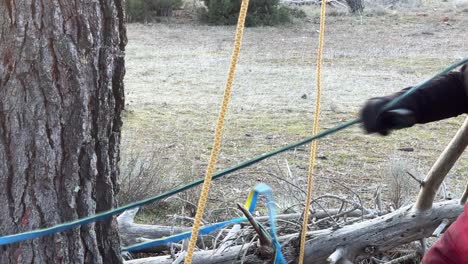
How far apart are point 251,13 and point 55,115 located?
15927 millimetres

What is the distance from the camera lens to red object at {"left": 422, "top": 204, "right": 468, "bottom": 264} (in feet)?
5.93

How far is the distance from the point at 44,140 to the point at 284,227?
143cm

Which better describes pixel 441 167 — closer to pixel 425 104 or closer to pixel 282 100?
pixel 425 104

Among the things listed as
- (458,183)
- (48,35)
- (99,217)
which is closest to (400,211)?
(99,217)

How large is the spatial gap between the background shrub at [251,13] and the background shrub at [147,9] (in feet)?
4.03

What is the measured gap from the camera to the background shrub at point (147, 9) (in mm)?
17812

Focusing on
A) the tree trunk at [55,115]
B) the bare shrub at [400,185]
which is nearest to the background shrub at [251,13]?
the bare shrub at [400,185]

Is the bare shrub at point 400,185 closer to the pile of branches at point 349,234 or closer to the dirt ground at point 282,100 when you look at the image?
the dirt ground at point 282,100

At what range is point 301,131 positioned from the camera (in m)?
6.79

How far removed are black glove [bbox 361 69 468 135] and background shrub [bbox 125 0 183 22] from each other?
51.4 feet

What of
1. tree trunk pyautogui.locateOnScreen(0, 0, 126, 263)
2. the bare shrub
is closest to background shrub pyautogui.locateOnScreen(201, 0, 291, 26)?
the bare shrub

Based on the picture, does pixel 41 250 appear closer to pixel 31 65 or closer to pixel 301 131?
pixel 31 65

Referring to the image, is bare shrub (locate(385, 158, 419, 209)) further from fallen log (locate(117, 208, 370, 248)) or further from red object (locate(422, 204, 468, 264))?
red object (locate(422, 204, 468, 264))

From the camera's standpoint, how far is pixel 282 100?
8.45 m
